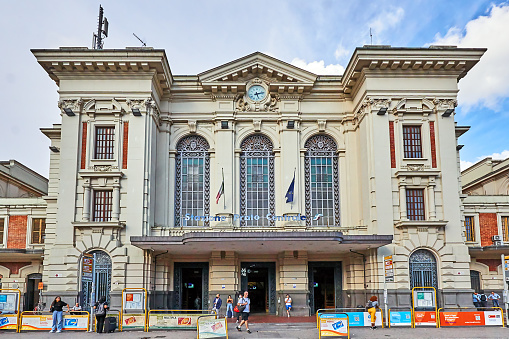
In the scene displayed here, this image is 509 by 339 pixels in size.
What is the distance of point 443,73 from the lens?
1250 inches

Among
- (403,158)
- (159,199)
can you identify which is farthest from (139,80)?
(403,158)

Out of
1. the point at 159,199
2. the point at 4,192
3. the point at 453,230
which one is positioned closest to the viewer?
the point at 453,230

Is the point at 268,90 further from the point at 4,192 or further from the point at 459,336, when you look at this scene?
the point at 4,192

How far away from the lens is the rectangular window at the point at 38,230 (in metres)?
36.5

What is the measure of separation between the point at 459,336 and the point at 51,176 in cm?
2496

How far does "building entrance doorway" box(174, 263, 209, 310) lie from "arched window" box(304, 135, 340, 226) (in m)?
7.24

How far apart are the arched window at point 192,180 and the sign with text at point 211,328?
40.2 feet

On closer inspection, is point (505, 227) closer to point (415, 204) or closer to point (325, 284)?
point (415, 204)

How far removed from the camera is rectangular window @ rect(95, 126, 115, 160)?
31.2 meters

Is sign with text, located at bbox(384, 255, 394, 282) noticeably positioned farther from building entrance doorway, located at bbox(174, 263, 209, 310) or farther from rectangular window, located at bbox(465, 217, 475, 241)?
rectangular window, located at bbox(465, 217, 475, 241)

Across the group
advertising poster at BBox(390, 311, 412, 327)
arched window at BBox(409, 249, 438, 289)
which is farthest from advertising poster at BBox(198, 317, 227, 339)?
arched window at BBox(409, 249, 438, 289)

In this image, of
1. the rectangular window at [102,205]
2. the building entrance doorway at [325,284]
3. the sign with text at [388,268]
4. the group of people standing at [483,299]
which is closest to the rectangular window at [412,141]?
the sign with text at [388,268]

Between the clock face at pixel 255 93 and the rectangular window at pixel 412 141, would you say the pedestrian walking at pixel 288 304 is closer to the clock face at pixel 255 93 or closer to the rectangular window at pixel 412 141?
the rectangular window at pixel 412 141

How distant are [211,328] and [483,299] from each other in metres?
19.6
